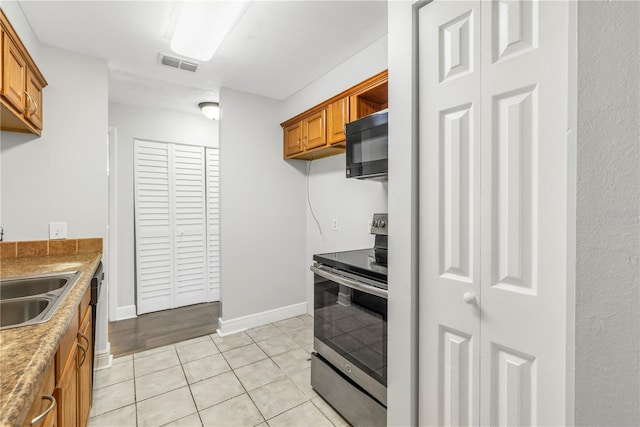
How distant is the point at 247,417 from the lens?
5.77 feet

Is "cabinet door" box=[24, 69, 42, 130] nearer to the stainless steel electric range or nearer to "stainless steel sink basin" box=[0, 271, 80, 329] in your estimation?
"stainless steel sink basin" box=[0, 271, 80, 329]

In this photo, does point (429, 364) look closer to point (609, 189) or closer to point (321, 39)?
point (609, 189)

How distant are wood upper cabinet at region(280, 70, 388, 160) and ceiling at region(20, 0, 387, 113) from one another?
1.03 ft

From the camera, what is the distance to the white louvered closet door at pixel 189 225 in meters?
3.67

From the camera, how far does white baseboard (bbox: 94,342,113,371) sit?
2.27 metres

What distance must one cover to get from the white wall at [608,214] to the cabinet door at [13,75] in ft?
7.41

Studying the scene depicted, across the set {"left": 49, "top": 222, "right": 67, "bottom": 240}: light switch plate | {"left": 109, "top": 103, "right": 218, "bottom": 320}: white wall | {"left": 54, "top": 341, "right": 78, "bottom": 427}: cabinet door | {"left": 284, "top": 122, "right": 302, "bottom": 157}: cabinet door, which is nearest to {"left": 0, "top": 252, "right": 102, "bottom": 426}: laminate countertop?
{"left": 54, "top": 341, "right": 78, "bottom": 427}: cabinet door

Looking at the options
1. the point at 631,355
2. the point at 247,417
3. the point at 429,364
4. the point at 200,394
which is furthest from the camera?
the point at 200,394

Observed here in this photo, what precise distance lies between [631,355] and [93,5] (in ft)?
8.74

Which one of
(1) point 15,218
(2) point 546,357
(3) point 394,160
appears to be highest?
(3) point 394,160

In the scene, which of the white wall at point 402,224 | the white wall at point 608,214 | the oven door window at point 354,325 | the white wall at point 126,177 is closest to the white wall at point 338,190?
the oven door window at point 354,325

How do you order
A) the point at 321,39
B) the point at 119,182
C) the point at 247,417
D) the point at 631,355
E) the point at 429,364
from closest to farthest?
1. the point at 631,355
2. the point at 429,364
3. the point at 247,417
4. the point at 321,39
5. the point at 119,182

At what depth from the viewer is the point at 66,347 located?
3.52 ft

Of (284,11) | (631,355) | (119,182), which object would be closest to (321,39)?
(284,11)
